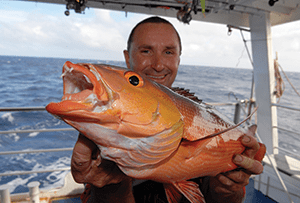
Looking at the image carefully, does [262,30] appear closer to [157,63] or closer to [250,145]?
[157,63]

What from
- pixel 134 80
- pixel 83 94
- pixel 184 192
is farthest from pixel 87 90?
pixel 184 192

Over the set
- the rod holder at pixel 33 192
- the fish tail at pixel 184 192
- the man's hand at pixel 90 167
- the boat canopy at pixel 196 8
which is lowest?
the rod holder at pixel 33 192

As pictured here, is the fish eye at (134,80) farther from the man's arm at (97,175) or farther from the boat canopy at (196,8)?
the boat canopy at (196,8)

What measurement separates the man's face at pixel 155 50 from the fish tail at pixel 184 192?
91 centimetres

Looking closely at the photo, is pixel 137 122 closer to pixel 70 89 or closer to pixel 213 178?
pixel 70 89

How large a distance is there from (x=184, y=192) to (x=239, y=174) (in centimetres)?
40

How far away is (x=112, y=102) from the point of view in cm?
65

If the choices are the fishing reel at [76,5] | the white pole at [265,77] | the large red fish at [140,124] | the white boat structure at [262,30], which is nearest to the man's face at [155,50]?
the large red fish at [140,124]

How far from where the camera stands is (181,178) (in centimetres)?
94

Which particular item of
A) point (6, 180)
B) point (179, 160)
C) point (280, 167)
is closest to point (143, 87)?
point (179, 160)

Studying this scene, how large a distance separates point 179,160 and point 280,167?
434 cm

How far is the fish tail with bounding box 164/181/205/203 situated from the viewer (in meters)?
0.96

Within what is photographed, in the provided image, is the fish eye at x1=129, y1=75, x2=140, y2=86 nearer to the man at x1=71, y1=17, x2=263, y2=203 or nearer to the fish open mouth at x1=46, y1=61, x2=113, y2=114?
the fish open mouth at x1=46, y1=61, x2=113, y2=114

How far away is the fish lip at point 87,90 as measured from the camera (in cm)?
61
